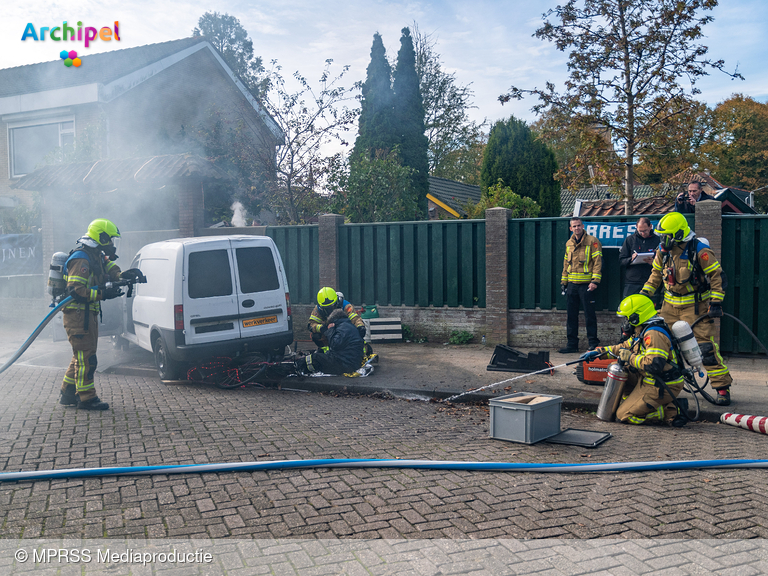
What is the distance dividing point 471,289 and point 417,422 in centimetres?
496

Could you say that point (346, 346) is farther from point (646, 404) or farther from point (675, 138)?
point (675, 138)

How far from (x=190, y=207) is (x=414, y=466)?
1048 centimetres

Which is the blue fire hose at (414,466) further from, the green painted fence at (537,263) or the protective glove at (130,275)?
the green painted fence at (537,263)

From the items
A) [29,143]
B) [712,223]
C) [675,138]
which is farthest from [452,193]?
[712,223]

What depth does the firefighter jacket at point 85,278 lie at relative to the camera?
716 centimetres

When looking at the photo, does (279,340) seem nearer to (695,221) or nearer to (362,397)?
(362,397)

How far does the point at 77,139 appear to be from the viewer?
1811cm

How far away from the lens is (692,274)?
7270 mm

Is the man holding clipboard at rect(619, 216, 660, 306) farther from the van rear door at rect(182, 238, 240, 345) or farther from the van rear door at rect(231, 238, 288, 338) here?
the van rear door at rect(182, 238, 240, 345)

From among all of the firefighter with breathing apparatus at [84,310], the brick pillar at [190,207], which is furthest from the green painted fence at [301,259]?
the firefighter with breathing apparatus at [84,310]

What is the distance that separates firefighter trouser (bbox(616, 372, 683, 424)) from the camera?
20.3ft

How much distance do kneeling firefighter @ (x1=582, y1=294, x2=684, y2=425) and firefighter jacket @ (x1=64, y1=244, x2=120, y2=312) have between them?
5872 millimetres

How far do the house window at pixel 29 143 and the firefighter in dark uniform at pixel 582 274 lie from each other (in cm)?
1901

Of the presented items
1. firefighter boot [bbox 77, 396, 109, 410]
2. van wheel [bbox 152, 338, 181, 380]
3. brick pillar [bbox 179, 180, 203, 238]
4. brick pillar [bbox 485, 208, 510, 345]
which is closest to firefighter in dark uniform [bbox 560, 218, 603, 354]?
brick pillar [bbox 485, 208, 510, 345]
